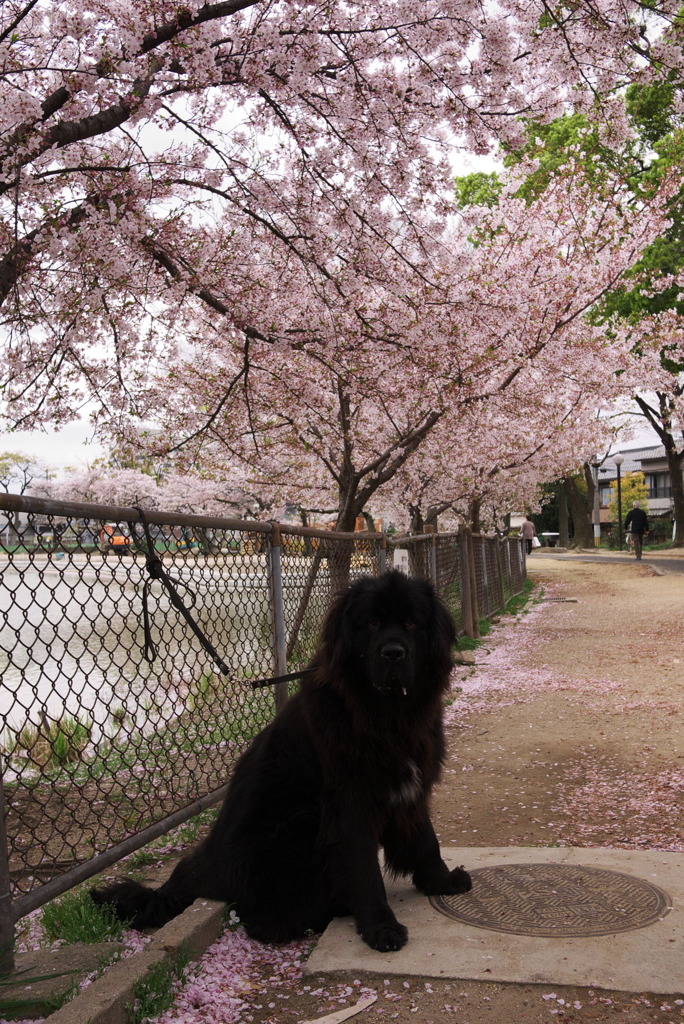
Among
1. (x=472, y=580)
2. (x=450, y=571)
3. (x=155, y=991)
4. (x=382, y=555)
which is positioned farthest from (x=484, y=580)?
(x=155, y=991)

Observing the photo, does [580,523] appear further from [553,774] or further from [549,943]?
[549,943]

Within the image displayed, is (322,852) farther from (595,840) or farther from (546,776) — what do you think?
(546,776)

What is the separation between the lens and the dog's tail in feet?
10.9

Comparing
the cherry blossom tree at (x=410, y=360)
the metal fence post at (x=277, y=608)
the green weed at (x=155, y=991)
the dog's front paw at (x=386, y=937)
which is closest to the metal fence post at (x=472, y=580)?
the cherry blossom tree at (x=410, y=360)

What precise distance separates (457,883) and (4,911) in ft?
6.03

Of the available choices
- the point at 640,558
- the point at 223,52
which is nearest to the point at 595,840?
the point at 223,52

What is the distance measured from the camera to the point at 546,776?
592cm

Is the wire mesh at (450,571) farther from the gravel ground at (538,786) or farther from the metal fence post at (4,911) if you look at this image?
the metal fence post at (4,911)

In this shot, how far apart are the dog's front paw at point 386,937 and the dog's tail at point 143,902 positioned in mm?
790

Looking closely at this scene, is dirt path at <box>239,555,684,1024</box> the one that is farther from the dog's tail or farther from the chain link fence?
the chain link fence

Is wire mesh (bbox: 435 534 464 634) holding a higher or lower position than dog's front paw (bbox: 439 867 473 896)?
higher

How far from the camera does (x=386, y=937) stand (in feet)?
10.0

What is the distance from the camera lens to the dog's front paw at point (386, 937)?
3037mm

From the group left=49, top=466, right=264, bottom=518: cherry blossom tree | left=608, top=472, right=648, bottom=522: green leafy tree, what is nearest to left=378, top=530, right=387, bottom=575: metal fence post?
left=49, top=466, right=264, bottom=518: cherry blossom tree
